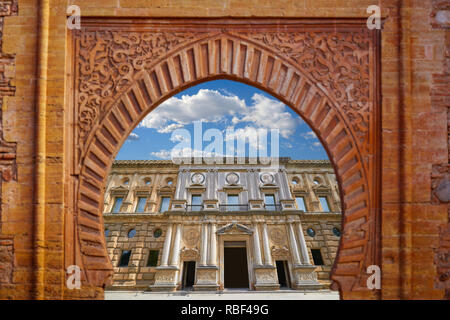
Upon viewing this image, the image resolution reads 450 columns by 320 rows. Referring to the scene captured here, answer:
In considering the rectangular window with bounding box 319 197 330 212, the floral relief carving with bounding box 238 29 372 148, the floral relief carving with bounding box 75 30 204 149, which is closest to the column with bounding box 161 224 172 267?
the rectangular window with bounding box 319 197 330 212

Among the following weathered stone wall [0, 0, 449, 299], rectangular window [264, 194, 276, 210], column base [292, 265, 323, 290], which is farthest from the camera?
rectangular window [264, 194, 276, 210]

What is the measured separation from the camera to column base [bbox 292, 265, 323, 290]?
1334 cm

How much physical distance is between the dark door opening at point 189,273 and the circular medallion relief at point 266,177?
4749mm

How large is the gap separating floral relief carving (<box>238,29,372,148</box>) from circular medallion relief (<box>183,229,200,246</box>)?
11.6 meters

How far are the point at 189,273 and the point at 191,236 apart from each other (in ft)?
4.56

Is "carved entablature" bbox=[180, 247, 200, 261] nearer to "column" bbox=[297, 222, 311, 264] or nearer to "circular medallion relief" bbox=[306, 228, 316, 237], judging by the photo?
"column" bbox=[297, 222, 311, 264]

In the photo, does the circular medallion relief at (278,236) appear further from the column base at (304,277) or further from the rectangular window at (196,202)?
the rectangular window at (196,202)

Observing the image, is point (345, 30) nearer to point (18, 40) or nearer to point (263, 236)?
point (18, 40)

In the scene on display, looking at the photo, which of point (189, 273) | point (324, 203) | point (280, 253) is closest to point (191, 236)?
point (189, 273)

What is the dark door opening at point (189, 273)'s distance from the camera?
14097 mm

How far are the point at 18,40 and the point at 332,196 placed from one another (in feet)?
49.3

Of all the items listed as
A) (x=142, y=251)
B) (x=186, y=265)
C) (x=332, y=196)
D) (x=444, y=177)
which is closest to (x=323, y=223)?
(x=332, y=196)

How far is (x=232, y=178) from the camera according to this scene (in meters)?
16.7

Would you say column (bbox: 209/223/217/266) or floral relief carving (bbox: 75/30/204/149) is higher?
floral relief carving (bbox: 75/30/204/149)
